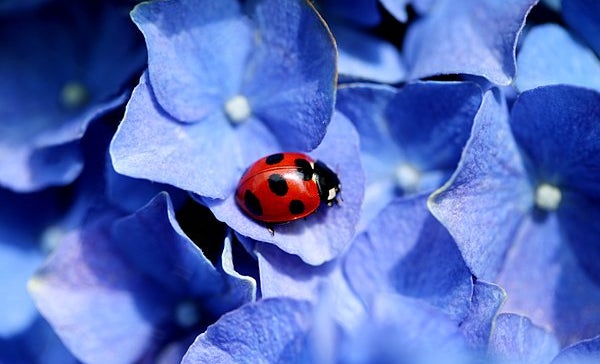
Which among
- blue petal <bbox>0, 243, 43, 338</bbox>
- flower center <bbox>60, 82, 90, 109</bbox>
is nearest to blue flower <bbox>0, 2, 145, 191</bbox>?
flower center <bbox>60, 82, 90, 109</bbox>

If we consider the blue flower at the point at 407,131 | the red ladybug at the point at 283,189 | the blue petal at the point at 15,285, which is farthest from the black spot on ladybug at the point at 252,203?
the blue petal at the point at 15,285

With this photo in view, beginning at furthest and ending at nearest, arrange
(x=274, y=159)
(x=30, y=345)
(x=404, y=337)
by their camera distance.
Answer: (x=30, y=345), (x=274, y=159), (x=404, y=337)

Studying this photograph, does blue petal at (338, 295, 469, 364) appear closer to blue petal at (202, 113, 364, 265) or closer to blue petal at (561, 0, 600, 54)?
blue petal at (202, 113, 364, 265)

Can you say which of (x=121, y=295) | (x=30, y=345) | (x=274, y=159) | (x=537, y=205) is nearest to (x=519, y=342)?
(x=537, y=205)

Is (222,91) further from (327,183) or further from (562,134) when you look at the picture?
(562,134)

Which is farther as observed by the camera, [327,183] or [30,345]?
[30,345]
